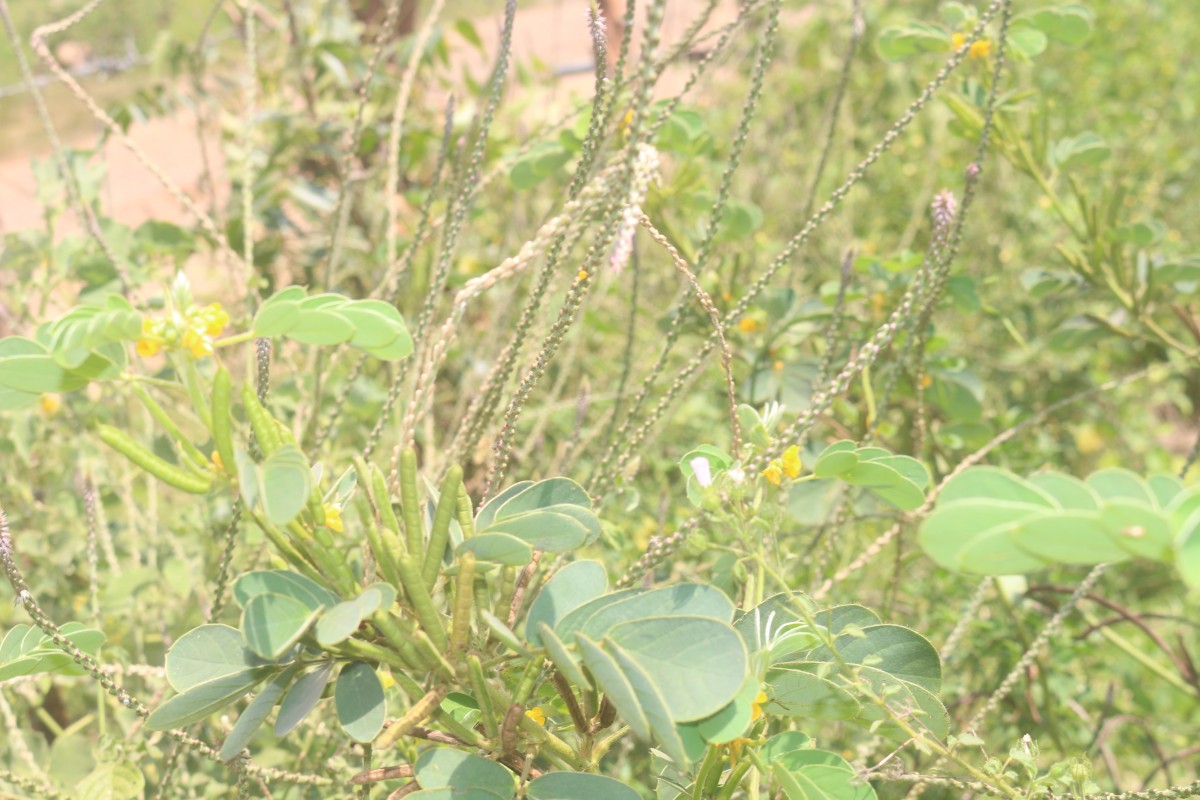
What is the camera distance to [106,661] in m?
0.95

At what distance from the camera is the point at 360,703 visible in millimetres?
462

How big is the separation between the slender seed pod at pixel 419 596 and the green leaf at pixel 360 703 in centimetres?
4

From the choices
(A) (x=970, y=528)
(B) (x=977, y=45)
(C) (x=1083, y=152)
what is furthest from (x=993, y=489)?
(C) (x=1083, y=152)

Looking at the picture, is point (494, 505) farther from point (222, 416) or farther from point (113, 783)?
point (113, 783)

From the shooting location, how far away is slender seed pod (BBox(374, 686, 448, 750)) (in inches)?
17.5

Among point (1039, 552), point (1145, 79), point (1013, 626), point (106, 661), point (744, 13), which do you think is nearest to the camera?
point (1039, 552)

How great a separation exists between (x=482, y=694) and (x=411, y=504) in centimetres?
Result: 10

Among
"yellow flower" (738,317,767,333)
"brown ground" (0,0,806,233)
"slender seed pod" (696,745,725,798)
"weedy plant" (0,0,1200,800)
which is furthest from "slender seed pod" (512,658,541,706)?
"brown ground" (0,0,806,233)

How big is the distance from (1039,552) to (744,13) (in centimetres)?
48

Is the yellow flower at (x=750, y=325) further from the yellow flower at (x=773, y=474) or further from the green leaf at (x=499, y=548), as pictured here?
the green leaf at (x=499, y=548)

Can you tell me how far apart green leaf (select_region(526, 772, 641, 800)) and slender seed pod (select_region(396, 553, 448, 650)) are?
9 cm

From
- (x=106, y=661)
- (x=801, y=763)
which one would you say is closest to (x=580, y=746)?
(x=801, y=763)

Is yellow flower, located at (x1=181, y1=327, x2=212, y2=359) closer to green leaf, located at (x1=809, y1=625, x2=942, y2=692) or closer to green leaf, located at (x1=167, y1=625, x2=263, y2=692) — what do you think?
green leaf, located at (x1=167, y1=625, x2=263, y2=692)

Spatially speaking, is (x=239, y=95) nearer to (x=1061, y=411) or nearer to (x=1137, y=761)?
(x=1061, y=411)
